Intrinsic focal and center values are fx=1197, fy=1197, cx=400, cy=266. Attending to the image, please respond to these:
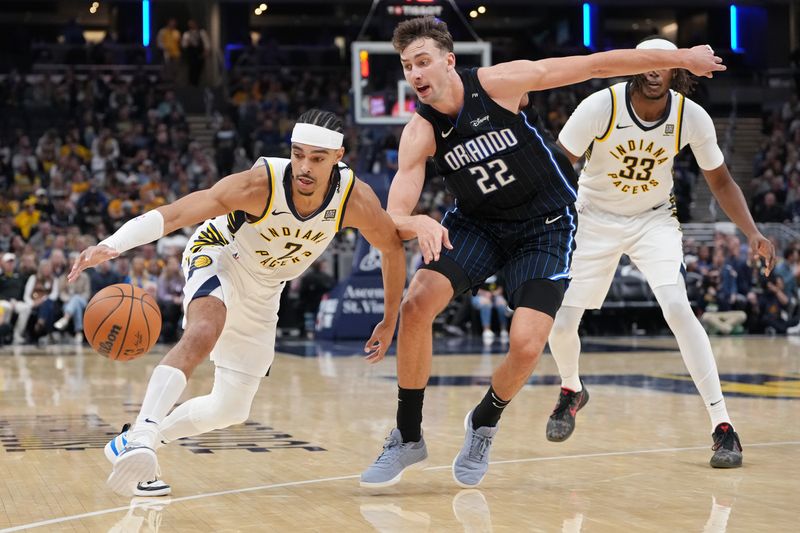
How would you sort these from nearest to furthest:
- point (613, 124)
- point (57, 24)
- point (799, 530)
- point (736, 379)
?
point (799, 530) < point (613, 124) < point (736, 379) < point (57, 24)

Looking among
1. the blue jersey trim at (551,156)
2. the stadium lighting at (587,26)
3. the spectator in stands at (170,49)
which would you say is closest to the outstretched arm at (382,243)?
the blue jersey trim at (551,156)

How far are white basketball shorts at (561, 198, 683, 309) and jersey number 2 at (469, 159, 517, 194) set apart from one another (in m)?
1.26

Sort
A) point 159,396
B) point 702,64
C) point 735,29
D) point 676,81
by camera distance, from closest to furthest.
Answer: point 159,396 → point 702,64 → point 676,81 → point 735,29

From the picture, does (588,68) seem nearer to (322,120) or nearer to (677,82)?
(322,120)

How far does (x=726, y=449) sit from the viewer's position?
242 inches

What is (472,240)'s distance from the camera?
19.0ft

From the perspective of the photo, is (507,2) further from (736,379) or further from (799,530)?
(799,530)

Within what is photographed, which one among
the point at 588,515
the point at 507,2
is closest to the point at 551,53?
the point at 507,2

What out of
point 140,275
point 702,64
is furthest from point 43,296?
point 702,64

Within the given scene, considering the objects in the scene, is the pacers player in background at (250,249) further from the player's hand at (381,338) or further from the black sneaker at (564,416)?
the black sneaker at (564,416)

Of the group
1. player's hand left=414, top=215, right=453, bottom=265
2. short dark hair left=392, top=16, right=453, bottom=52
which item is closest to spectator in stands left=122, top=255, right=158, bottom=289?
short dark hair left=392, top=16, right=453, bottom=52

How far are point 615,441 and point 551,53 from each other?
24.8m

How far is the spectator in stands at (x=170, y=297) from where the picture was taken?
17.1 m

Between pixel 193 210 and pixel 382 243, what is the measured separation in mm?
933
